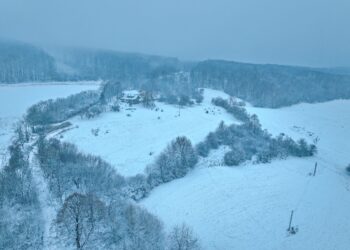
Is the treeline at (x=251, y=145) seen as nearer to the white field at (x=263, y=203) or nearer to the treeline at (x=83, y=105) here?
the white field at (x=263, y=203)

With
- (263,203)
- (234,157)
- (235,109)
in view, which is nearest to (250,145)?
(234,157)

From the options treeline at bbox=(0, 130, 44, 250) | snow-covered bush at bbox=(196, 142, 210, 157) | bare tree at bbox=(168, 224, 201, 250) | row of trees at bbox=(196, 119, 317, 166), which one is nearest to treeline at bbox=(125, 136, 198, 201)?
snow-covered bush at bbox=(196, 142, 210, 157)

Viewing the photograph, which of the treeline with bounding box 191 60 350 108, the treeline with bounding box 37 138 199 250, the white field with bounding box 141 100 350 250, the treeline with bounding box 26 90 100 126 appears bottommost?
the white field with bounding box 141 100 350 250

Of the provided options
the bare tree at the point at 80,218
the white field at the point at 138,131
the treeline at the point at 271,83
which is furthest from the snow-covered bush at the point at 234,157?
the treeline at the point at 271,83

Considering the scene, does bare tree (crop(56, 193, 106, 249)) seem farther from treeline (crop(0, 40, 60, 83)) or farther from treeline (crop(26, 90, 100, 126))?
treeline (crop(0, 40, 60, 83))

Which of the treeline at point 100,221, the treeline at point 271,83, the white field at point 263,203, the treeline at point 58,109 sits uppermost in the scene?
the treeline at point 271,83

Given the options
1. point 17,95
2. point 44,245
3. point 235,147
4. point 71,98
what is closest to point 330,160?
point 235,147
